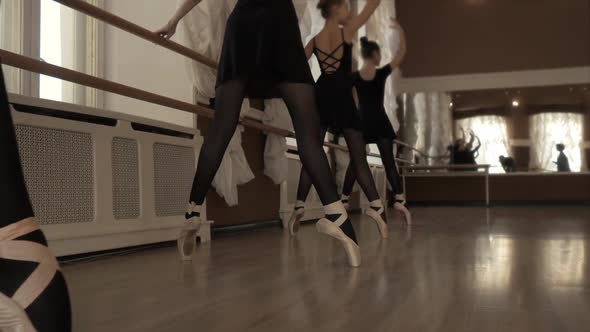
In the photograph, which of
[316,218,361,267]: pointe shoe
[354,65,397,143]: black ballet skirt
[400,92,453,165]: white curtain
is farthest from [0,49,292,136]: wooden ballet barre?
[400,92,453,165]: white curtain

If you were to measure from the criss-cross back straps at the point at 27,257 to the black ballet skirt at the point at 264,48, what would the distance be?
1154 millimetres

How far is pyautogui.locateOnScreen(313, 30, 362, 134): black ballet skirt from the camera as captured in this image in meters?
2.69

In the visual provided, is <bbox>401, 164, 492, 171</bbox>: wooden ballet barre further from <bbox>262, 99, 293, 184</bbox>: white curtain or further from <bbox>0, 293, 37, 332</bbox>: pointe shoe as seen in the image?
<bbox>0, 293, 37, 332</bbox>: pointe shoe

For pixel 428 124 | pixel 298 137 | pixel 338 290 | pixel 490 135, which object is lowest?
pixel 338 290

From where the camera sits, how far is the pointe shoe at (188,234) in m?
1.83

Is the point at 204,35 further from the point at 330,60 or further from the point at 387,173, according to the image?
the point at 387,173

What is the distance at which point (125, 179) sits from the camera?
2197 millimetres

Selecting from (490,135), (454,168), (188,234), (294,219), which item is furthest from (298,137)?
(490,135)

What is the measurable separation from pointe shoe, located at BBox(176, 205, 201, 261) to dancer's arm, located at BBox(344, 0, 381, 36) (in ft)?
3.69

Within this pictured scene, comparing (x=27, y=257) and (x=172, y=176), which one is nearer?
(x=27, y=257)

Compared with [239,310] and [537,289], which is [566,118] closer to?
[537,289]

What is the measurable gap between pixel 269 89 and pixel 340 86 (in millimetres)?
971

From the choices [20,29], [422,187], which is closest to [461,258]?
[20,29]

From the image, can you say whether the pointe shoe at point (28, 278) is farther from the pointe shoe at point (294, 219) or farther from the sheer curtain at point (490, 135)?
the sheer curtain at point (490, 135)
